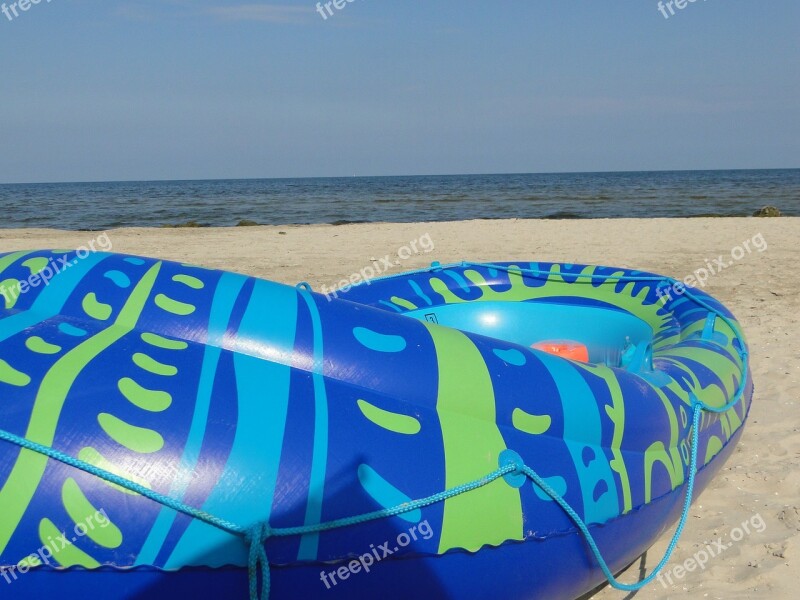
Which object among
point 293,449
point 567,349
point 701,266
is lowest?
point 567,349

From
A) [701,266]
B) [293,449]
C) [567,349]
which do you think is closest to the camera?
[293,449]

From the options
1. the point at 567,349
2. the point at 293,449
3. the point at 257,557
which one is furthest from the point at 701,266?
the point at 257,557

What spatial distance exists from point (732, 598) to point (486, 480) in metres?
0.97

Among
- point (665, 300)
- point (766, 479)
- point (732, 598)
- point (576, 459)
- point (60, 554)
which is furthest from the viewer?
point (665, 300)

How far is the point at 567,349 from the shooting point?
151 inches

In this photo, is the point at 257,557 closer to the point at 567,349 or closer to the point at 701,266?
the point at 567,349

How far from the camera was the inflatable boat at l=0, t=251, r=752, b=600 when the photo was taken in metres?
1.46

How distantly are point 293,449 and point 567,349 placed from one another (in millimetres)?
2478

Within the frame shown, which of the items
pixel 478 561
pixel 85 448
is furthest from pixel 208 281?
pixel 478 561

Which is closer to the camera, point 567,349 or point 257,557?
point 257,557

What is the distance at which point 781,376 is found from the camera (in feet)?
13.2

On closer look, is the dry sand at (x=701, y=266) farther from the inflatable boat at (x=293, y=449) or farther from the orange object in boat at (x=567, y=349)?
the orange object in boat at (x=567, y=349)

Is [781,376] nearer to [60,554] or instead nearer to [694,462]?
[694,462]

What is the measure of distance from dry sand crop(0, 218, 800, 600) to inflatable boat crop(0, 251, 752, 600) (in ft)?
1.04
